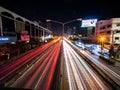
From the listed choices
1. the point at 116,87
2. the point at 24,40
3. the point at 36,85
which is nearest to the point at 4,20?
the point at 24,40

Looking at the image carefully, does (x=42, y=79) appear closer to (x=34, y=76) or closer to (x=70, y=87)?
(x=34, y=76)

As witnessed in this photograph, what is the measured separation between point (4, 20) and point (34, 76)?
3961 cm

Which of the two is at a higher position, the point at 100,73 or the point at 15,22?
the point at 15,22

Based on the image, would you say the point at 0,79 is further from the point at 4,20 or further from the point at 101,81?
the point at 4,20

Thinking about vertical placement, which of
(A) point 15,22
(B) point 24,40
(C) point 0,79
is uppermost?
(A) point 15,22

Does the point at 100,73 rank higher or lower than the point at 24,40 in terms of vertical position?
lower

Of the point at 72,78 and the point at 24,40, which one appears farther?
the point at 24,40

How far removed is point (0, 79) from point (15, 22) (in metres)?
38.3

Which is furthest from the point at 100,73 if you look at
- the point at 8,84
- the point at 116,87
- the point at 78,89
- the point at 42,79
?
the point at 8,84

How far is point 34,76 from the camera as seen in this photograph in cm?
1320

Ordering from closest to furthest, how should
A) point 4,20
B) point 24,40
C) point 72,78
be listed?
point 72,78
point 24,40
point 4,20

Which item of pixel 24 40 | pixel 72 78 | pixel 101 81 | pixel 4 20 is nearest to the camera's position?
pixel 101 81

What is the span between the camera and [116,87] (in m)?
10.5

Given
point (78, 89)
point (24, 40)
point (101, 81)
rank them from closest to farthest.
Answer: point (78, 89), point (101, 81), point (24, 40)
